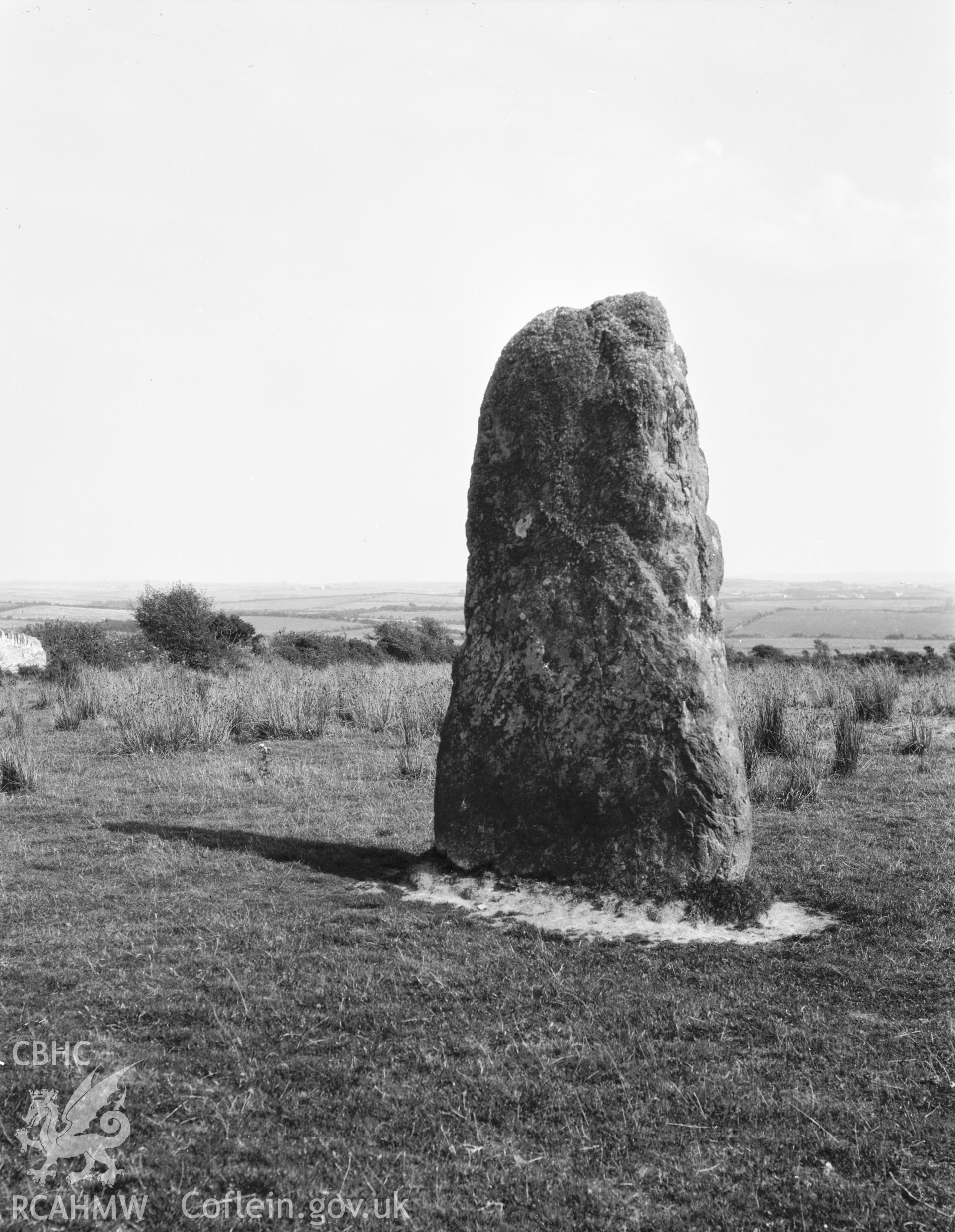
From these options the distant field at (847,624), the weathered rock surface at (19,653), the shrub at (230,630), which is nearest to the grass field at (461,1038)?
the weathered rock surface at (19,653)

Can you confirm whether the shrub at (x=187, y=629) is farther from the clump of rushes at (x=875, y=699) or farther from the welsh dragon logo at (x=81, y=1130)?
the welsh dragon logo at (x=81, y=1130)

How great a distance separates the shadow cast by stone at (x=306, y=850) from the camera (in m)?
7.77

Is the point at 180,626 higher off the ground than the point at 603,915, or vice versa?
the point at 180,626

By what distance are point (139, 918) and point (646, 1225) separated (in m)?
4.12

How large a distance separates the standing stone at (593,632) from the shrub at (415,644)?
80.5ft

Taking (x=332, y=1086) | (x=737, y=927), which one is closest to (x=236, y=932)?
(x=332, y=1086)

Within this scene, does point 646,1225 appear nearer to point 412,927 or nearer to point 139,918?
point 412,927

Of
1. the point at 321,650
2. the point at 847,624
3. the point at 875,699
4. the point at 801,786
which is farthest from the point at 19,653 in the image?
the point at 847,624

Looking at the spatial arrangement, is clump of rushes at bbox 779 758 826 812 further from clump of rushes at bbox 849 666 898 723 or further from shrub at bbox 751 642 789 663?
shrub at bbox 751 642 789 663

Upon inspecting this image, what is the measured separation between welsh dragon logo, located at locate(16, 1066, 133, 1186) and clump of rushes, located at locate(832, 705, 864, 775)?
928cm

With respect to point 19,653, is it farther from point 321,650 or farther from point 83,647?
point 321,650

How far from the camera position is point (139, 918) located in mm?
6496

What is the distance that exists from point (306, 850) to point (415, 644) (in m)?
27.5

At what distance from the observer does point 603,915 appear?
6434 millimetres
